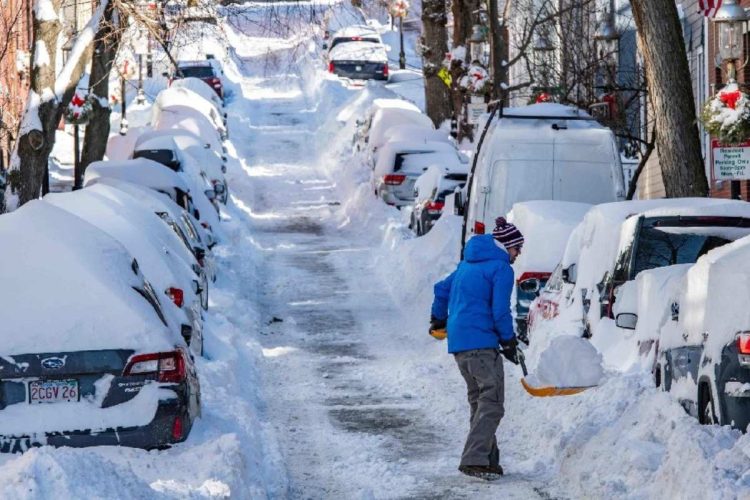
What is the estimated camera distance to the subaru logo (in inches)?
343

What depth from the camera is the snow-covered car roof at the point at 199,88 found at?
5134cm

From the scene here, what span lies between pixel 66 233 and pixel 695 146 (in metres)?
10.5

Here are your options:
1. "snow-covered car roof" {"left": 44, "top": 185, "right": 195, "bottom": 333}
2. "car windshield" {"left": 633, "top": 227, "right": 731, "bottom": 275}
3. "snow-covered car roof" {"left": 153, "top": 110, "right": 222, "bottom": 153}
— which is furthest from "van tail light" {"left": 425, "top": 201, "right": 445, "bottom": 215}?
"car windshield" {"left": 633, "top": 227, "right": 731, "bottom": 275}

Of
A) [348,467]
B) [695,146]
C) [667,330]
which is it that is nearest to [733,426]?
[667,330]

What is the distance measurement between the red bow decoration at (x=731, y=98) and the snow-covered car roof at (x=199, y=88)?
34186 millimetres

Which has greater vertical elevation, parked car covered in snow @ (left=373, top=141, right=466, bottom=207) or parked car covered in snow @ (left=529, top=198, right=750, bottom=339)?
parked car covered in snow @ (left=529, top=198, right=750, bottom=339)

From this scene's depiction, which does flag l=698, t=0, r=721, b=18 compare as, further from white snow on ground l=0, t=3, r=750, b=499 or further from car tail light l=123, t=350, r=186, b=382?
car tail light l=123, t=350, r=186, b=382

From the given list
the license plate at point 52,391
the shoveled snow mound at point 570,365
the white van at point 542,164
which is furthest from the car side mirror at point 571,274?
the license plate at point 52,391

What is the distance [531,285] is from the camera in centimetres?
1561

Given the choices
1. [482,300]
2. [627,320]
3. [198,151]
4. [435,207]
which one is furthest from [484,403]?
[198,151]

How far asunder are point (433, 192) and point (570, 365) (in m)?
17.9

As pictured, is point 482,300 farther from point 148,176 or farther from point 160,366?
point 148,176

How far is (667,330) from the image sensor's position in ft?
32.1

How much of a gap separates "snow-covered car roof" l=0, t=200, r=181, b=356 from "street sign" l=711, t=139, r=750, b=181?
8.94 metres
